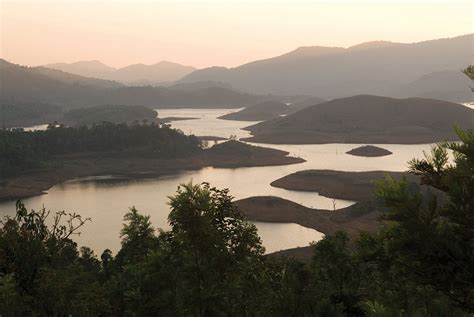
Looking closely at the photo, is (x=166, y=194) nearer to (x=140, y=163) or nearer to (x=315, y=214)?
(x=315, y=214)

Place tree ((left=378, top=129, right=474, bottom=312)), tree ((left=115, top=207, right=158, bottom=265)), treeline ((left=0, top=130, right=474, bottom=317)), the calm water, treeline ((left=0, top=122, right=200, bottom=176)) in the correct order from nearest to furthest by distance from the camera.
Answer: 1. tree ((left=378, top=129, right=474, bottom=312))
2. treeline ((left=0, top=130, right=474, bottom=317))
3. tree ((left=115, top=207, right=158, bottom=265))
4. the calm water
5. treeline ((left=0, top=122, right=200, bottom=176))

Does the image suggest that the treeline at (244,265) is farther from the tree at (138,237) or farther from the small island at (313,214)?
the small island at (313,214)

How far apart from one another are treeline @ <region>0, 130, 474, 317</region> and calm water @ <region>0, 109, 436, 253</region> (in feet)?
135

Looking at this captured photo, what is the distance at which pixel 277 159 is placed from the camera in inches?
5586

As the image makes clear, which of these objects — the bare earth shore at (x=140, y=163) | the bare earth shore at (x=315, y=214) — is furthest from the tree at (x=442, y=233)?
the bare earth shore at (x=140, y=163)

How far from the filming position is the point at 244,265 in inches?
891

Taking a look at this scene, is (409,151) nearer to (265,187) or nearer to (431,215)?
(265,187)

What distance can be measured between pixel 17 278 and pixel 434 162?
16.6 m

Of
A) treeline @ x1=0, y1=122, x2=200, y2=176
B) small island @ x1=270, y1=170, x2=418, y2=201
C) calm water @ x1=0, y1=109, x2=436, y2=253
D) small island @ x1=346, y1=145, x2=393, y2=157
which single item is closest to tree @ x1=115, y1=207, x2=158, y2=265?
calm water @ x1=0, y1=109, x2=436, y2=253

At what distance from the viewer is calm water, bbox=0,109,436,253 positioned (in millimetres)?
73938

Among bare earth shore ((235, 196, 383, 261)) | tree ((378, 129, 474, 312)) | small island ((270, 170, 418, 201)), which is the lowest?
bare earth shore ((235, 196, 383, 261))

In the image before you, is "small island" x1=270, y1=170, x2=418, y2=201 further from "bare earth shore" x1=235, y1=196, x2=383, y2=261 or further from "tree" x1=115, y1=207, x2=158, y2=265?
"tree" x1=115, y1=207, x2=158, y2=265

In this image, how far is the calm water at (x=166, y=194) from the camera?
73.9 meters

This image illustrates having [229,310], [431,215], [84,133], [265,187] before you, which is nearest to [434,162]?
[431,215]
